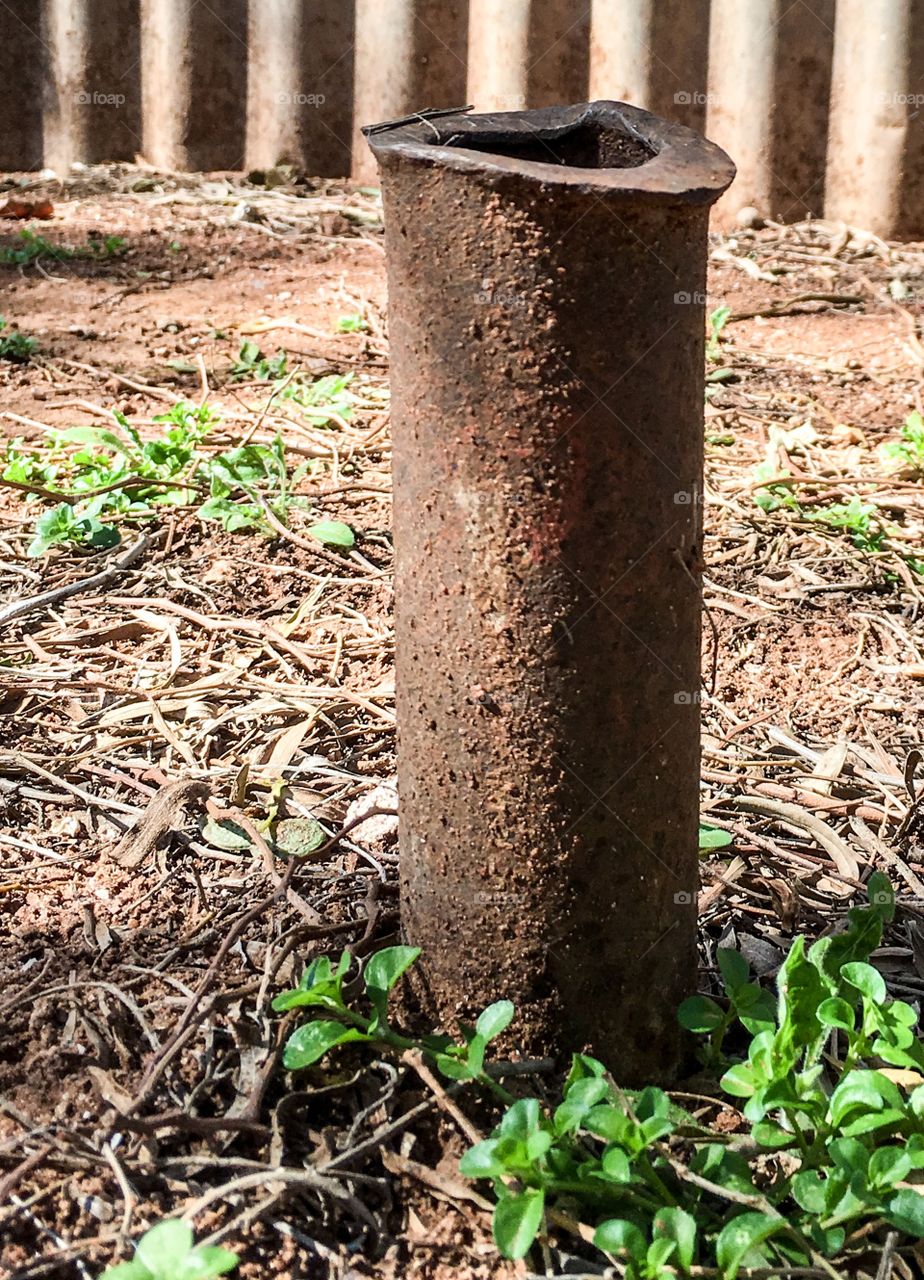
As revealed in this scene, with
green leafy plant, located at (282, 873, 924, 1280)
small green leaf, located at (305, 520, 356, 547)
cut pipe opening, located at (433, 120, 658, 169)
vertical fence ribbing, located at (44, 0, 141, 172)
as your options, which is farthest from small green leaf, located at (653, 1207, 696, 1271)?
vertical fence ribbing, located at (44, 0, 141, 172)

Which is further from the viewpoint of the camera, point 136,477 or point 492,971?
point 136,477

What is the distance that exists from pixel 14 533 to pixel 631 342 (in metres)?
2.17

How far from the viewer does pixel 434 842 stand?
1652 millimetres

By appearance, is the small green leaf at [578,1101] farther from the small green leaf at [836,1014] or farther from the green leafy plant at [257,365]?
the green leafy plant at [257,365]

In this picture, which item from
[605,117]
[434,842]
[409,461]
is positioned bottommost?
[434,842]

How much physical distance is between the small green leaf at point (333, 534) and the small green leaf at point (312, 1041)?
174cm

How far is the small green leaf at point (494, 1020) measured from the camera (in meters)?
1.52

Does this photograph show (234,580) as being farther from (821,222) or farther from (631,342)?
(821,222)

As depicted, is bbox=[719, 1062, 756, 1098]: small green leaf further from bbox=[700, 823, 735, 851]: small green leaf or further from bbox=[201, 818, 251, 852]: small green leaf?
bbox=[201, 818, 251, 852]: small green leaf

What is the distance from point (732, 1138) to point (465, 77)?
520 cm

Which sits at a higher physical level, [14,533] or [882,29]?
[882,29]

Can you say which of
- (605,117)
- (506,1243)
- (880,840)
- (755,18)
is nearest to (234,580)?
(880,840)

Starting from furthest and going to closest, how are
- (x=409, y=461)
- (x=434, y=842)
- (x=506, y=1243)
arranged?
(x=434, y=842)
(x=409, y=461)
(x=506, y=1243)

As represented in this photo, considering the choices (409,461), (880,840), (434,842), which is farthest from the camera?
(880,840)
